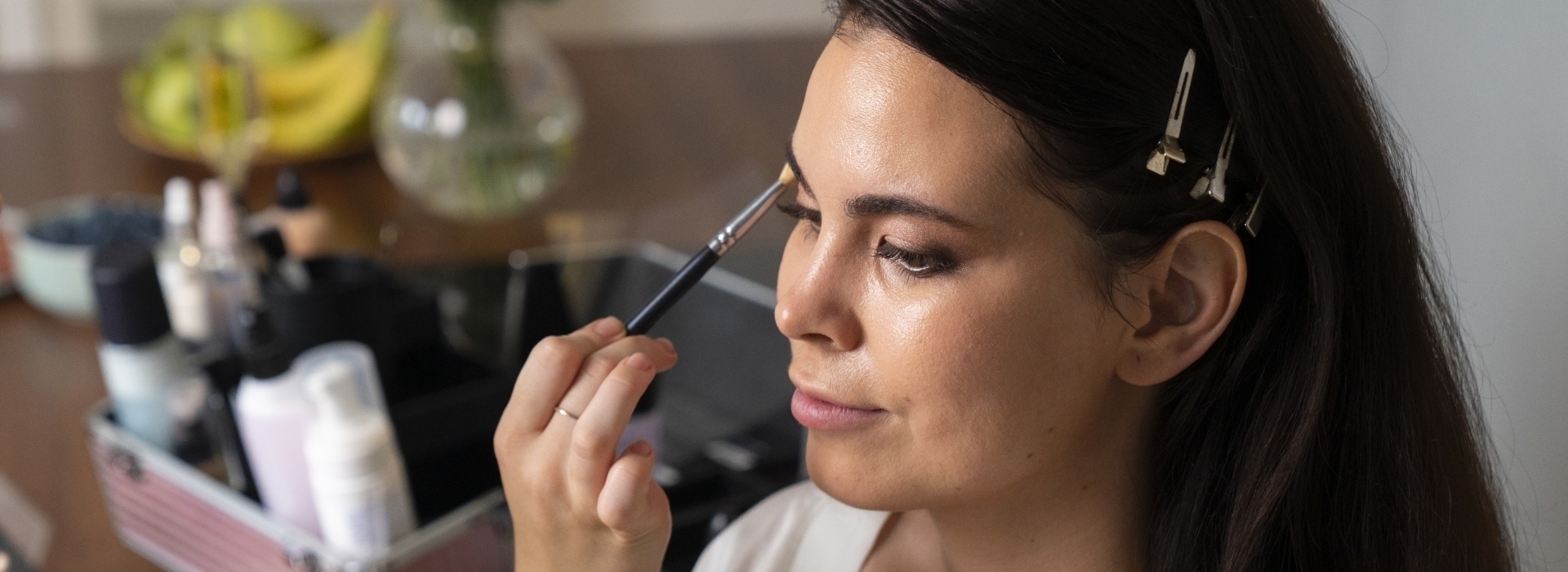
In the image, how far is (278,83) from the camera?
1623 mm

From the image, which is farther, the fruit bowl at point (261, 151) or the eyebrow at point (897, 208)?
the fruit bowl at point (261, 151)

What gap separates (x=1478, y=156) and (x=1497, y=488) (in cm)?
20

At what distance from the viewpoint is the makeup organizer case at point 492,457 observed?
0.89m

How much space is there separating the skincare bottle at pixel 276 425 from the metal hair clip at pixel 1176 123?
0.58 metres

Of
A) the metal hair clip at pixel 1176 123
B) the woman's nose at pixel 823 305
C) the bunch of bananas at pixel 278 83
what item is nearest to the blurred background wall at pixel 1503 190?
the metal hair clip at pixel 1176 123

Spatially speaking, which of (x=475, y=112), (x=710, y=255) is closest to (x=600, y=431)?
(x=710, y=255)

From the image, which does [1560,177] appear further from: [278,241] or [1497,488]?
[278,241]

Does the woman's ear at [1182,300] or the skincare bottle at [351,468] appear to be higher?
the woman's ear at [1182,300]

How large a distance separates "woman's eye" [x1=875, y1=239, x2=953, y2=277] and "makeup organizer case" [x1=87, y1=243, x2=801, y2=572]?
0.31 meters

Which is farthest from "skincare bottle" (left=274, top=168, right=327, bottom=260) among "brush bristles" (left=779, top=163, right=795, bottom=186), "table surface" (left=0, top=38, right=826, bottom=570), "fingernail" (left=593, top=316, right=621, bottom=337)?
"brush bristles" (left=779, top=163, right=795, bottom=186)

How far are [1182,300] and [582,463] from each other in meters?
0.31

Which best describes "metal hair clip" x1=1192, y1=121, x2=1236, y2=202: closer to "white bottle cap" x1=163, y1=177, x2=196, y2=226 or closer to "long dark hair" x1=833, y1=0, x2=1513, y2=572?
"long dark hair" x1=833, y1=0, x2=1513, y2=572

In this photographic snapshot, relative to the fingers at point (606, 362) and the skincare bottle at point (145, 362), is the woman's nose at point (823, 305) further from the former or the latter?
the skincare bottle at point (145, 362)

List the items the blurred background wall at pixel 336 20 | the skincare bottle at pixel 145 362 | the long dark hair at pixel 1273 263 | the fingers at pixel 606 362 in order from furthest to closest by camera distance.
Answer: the blurred background wall at pixel 336 20 < the skincare bottle at pixel 145 362 < the fingers at pixel 606 362 < the long dark hair at pixel 1273 263
